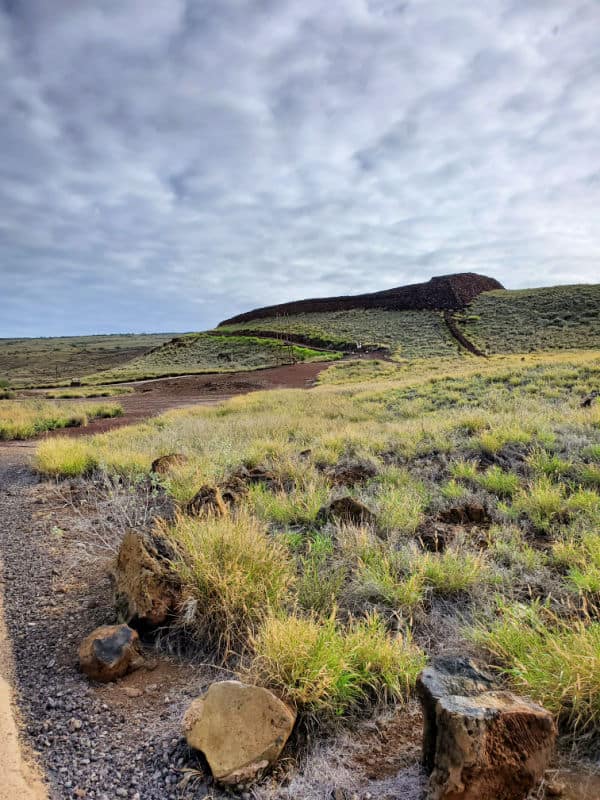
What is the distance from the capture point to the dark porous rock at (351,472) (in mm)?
6017

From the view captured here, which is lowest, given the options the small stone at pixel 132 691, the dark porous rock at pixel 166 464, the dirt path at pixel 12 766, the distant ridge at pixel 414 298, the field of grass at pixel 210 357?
the small stone at pixel 132 691

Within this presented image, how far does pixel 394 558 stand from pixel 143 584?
187 centimetres

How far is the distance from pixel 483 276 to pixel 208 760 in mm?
72638

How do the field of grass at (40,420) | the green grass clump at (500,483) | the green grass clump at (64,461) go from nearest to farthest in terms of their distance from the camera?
the green grass clump at (500,483), the green grass clump at (64,461), the field of grass at (40,420)

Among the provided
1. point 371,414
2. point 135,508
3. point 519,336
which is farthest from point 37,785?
point 519,336

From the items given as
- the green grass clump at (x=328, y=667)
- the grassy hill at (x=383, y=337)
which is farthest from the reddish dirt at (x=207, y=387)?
the green grass clump at (x=328, y=667)

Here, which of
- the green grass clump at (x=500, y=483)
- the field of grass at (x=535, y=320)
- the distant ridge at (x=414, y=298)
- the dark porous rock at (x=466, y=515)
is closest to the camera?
the dark porous rock at (x=466, y=515)

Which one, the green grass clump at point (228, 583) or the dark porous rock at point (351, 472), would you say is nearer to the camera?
the green grass clump at point (228, 583)

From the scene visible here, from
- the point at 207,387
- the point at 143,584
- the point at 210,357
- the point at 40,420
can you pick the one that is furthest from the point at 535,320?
the point at 143,584

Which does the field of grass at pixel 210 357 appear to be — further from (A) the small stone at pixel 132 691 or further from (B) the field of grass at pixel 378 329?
(A) the small stone at pixel 132 691

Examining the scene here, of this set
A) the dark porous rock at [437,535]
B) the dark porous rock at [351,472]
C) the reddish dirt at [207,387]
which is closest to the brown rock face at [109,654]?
the dark porous rock at [437,535]

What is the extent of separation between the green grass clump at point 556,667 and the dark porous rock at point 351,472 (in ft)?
11.3

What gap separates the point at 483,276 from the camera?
66.5 metres

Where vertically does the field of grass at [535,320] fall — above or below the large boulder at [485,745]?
above
